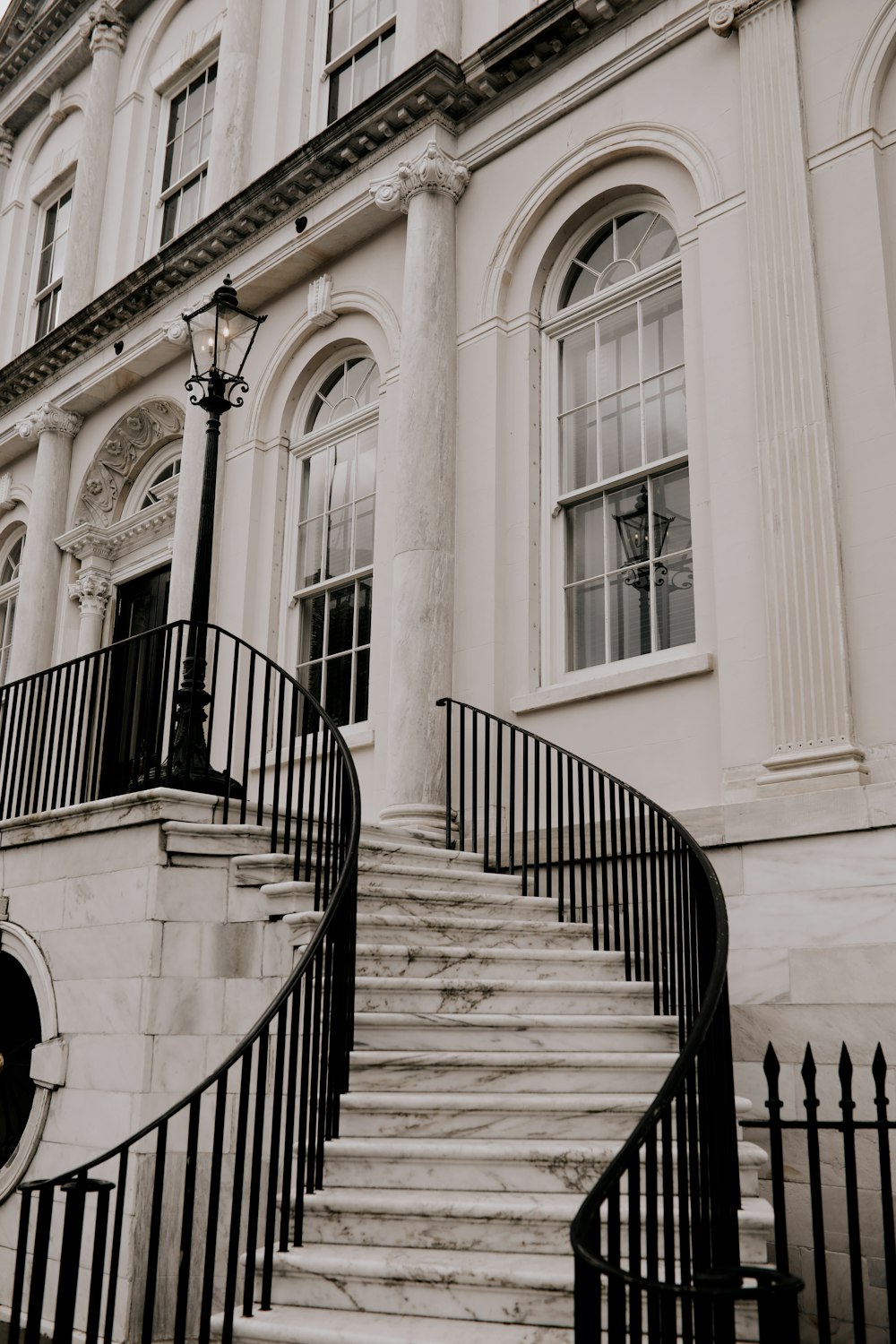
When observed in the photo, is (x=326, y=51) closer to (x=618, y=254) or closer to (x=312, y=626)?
(x=618, y=254)

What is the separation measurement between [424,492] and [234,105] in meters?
6.79

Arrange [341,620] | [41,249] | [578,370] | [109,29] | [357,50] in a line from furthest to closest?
[41,249]
[109,29]
[357,50]
[341,620]
[578,370]

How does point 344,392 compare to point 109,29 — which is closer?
point 344,392

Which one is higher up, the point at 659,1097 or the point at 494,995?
the point at 494,995

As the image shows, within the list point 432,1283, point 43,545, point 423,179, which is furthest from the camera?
point 43,545

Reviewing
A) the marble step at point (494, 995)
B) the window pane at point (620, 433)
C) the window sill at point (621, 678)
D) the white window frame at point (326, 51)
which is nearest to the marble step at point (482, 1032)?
the marble step at point (494, 995)

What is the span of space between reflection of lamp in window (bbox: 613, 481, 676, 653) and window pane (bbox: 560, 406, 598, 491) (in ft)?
1.91

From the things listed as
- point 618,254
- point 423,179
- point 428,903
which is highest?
point 423,179

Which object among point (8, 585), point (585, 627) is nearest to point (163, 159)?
point (8, 585)

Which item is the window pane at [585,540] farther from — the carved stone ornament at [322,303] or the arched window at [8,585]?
the arched window at [8,585]

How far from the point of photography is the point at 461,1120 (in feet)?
18.6

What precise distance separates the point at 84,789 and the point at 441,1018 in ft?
9.23

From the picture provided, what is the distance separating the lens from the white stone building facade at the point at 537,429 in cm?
727

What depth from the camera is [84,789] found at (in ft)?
25.0
